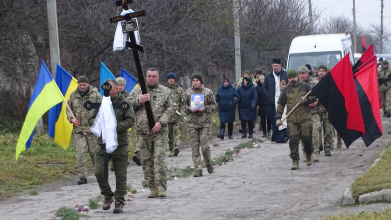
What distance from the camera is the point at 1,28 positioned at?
17.8 meters

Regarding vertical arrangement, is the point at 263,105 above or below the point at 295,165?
above

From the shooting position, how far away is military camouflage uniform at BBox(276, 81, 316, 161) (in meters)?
12.3

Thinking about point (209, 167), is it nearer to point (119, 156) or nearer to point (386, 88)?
point (119, 156)

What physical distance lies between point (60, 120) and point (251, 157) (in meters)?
4.30

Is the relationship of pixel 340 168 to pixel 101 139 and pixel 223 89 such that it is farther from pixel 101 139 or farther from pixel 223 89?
pixel 223 89

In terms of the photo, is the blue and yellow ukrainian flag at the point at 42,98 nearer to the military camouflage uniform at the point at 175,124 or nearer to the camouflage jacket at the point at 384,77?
the military camouflage uniform at the point at 175,124

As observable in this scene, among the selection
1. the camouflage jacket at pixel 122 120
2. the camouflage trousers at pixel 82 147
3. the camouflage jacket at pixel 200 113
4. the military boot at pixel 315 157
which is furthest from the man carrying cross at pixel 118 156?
the military boot at pixel 315 157

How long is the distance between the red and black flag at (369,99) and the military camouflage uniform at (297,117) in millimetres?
922

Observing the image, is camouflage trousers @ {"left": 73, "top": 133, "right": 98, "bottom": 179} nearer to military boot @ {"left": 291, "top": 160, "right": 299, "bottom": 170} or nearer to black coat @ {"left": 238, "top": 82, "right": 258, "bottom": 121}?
military boot @ {"left": 291, "top": 160, "right": 299, "bottom": 170}

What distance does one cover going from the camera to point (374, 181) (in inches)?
349

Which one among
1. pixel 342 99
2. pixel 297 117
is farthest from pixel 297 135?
pixel 342 99

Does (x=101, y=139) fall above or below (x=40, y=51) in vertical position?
below

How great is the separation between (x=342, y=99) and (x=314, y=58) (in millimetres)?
8819

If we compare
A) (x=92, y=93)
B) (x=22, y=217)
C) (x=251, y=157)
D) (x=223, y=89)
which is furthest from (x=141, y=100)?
(x=223, y=89)
